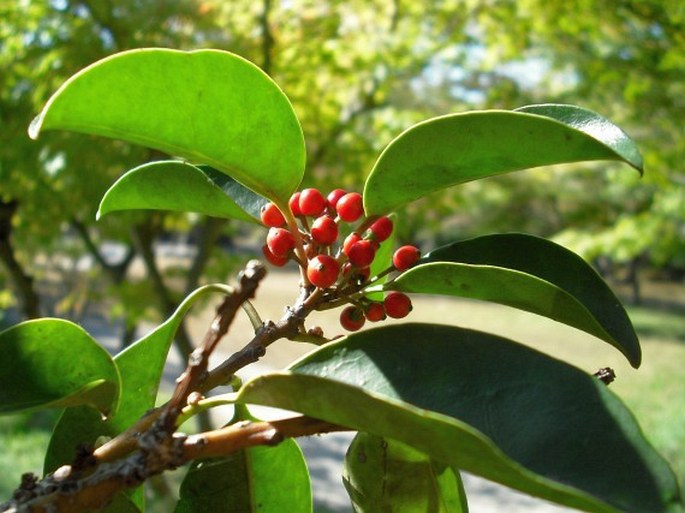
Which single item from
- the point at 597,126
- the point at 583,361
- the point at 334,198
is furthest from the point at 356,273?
the point at 583,361

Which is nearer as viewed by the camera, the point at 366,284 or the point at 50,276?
the point at 366,284

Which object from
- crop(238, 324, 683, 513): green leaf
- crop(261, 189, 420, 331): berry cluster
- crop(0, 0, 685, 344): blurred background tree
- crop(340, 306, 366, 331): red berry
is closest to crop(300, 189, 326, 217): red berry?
crop(261, 189, 420, 331): berry cluster

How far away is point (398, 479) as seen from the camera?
75 cm

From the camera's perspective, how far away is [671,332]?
14.9 metres

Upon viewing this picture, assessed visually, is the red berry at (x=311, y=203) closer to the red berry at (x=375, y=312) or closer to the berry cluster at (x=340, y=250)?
the berry cluster at (x=340, y=250)

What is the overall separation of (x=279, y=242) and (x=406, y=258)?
138 millimetres

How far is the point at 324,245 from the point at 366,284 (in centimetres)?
5

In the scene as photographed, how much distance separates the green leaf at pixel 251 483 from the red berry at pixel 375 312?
14 centimetres

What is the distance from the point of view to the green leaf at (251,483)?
74 cm

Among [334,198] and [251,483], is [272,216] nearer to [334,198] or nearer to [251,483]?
[334,198]

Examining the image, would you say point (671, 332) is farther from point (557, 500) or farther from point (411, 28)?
point (557, 500)

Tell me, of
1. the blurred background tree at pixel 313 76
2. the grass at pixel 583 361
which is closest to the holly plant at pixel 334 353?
the grass at pixel 583 361

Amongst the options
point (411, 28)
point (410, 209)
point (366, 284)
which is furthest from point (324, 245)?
point (410, 209)

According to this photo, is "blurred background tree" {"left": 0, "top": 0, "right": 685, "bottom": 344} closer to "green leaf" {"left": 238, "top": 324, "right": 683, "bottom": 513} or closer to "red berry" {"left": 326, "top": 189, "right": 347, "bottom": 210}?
"red berry" {"left": 326, "top": 189, "right": 347, "bottom": 210}
